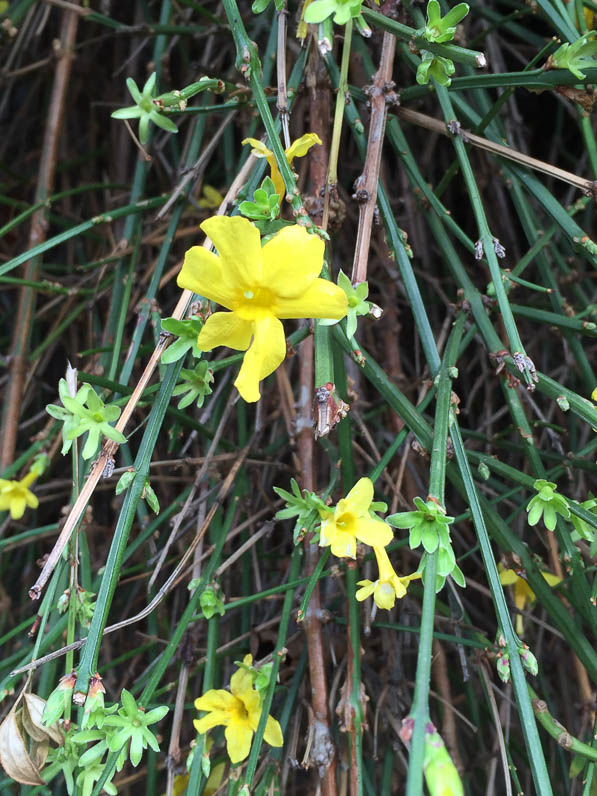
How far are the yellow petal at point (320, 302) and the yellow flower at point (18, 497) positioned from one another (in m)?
0.59

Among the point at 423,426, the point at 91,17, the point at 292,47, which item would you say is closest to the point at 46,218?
the point at 91,17

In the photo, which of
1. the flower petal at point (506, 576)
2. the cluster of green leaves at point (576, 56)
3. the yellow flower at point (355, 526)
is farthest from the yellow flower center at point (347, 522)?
the cluster of green leaves at point (576, 56)

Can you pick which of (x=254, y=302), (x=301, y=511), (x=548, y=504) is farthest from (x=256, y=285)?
(x=548, y=504)

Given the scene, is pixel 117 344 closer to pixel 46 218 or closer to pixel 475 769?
pixel 46 218

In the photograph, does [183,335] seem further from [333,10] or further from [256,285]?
[333,10]

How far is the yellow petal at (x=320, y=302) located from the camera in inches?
25.3

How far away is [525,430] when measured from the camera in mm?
879

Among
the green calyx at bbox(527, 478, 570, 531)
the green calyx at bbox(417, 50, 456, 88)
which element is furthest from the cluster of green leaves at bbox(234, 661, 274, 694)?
the green calyx at bbox(417, 50, 456, 88)

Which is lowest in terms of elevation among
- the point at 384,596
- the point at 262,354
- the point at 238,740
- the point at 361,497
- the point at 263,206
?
the point at 238,740

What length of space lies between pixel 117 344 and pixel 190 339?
1.21 ft

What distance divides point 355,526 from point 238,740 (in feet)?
1.16

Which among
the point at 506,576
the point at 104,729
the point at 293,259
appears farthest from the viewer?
the point at 506,576

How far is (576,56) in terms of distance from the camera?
2.63 feet

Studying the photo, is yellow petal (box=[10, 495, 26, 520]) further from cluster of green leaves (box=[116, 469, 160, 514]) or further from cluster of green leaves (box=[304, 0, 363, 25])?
cluster of green leaves (box=[304, 0, 363, 25])
